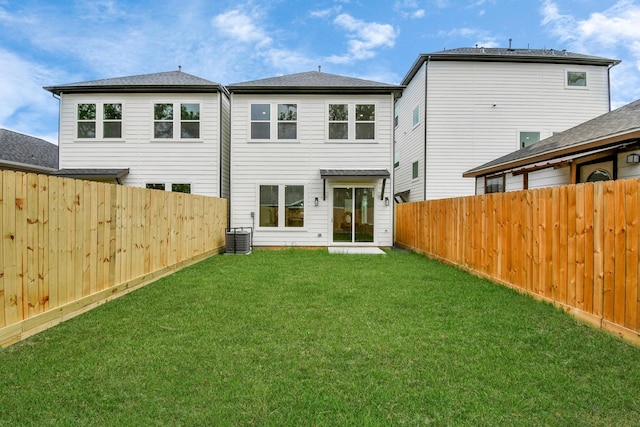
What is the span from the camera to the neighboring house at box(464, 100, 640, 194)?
239 inches

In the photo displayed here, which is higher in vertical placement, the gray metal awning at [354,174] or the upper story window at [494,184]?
the gray metal awning at [354,174]

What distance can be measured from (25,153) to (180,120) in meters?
8.98

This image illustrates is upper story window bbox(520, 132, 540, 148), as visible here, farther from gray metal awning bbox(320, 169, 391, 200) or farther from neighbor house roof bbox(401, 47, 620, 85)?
gray metal awning bbox(320, 169, 391, 200)

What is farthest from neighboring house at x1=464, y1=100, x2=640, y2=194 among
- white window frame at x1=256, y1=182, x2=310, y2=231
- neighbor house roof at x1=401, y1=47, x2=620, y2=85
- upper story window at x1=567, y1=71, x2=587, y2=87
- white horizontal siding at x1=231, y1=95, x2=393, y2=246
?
upper story window at x1=567, y1=71, x2=587, y2=87

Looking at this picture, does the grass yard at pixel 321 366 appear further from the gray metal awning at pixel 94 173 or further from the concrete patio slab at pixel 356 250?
the gray metal awning at pixel 94 173

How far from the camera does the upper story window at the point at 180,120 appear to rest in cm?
1207

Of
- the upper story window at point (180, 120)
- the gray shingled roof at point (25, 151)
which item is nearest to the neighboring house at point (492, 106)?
the upper story window at point (180, 120)

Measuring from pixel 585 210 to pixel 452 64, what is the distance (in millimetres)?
11892

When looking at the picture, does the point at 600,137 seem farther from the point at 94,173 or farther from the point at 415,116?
the point at 94,173

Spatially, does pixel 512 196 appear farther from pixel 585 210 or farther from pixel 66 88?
pixel 66 88

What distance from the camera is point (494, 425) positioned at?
2.12m

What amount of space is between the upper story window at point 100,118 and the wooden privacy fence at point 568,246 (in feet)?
38.6

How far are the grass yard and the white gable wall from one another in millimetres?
7652

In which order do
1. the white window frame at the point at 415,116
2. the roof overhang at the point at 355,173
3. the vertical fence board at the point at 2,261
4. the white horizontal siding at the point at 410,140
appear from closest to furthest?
1. the vertical fence board at the point at 2,261
2. the roof overhang at the point at 355,173
3. the white horizontal siding at the point at 410,140
4. the white window frame at the point at 415,116
